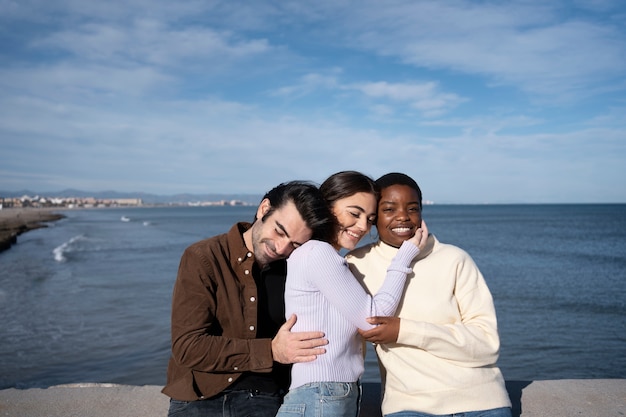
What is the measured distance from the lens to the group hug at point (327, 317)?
2.86 metres

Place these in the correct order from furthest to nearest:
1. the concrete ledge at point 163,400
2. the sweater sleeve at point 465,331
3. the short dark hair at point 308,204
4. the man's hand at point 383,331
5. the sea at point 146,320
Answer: the sea at point 146,320 < the concrete ledge at point 163,400 < the short dark hair at point 308,204 < the sweater sleeve at point 465,331 < the man's hand at point 383,331

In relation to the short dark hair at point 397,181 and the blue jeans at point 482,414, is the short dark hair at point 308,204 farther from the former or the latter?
the blue jeans at point 482,414

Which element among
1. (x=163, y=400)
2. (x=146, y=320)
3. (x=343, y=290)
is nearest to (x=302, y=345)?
(x=343, y=290)

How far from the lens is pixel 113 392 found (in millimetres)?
4039

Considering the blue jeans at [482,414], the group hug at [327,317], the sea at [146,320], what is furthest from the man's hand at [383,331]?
the sea at [146,320]

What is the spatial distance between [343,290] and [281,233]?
54 centimetres

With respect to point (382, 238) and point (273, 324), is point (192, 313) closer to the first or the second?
point (273, 324)

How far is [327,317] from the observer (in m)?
2.89

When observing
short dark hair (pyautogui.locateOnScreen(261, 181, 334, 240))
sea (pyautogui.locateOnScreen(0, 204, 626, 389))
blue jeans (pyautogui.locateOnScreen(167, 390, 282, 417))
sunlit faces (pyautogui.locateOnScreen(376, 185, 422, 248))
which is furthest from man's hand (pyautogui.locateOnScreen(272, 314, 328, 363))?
Result: sea (pyautogui.locateOnScreen(0, 204, 626, 389))

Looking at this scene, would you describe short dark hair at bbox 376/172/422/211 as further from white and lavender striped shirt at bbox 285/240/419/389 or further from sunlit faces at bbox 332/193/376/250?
white and lavender striped shirt at bbox 285/240/419/389

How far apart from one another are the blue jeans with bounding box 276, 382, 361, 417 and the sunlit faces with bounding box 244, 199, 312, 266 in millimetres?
776

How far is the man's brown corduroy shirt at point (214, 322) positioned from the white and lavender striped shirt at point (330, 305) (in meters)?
0.30

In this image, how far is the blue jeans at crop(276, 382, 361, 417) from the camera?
2.77 metres

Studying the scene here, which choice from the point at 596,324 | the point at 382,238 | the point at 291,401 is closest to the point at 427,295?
the point at 382,238
